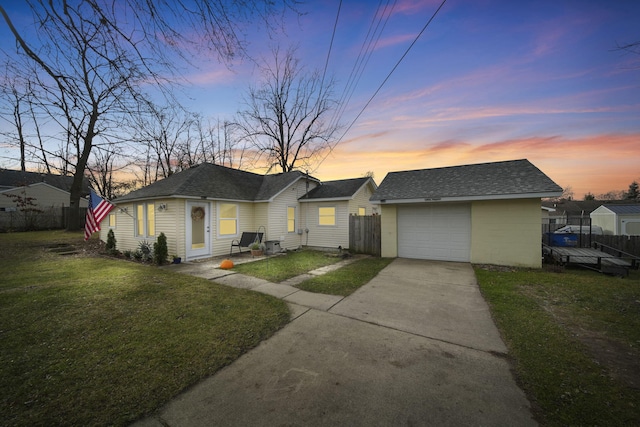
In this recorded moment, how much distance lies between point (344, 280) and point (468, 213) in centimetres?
609

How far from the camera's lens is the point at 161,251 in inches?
352

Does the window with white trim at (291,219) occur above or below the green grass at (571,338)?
above

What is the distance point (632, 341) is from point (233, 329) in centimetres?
597

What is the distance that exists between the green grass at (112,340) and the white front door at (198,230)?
3.36m

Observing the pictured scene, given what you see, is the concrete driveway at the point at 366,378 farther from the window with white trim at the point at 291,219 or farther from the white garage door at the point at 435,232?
the window with white trim at the point at 291,219

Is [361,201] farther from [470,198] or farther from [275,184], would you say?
[470,198]

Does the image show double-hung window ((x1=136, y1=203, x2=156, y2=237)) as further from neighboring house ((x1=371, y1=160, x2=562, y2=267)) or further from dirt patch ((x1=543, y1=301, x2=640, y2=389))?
dirt patch ((x1=543, y1=301, x2=640, y2=389))

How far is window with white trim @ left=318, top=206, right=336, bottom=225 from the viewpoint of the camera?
13.4 metres

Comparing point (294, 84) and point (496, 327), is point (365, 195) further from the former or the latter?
point (294, 84)

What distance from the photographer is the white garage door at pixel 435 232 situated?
9.46m

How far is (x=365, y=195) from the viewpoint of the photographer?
14.9 m

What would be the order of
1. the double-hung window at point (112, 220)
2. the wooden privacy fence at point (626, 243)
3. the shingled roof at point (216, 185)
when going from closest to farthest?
the wooden privacy fence at point (626, 243) < the shingled roof at point (216, 185) < the double-hung window at point (112, 220)

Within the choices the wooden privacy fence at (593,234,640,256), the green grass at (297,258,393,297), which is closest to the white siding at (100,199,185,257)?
the green grass at (297,258,393,297)

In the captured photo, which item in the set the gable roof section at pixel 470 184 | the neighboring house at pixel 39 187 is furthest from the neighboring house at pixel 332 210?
the neighboring house at pixel 39 187
